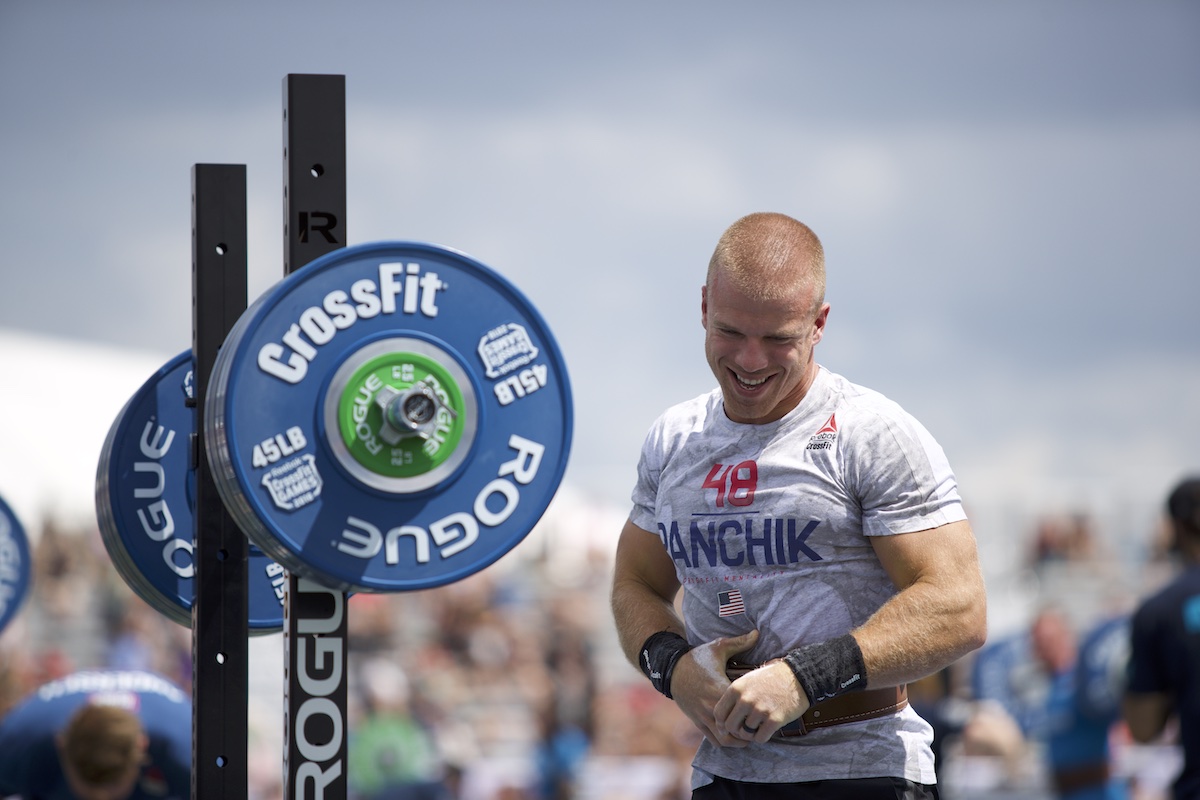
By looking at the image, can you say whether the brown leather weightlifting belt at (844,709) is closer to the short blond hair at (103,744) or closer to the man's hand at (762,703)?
the man's hand at (762,703)

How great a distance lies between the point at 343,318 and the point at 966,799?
6.82 metres

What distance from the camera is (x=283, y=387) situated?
237cm

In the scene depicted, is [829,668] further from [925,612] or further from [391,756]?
[391,756]

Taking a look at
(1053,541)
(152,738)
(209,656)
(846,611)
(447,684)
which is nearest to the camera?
(846,611)

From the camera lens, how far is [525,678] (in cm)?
1109

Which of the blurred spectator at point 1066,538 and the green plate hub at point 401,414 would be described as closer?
the green plate hub at point 401,414

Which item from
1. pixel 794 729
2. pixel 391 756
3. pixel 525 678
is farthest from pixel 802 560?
pixel 525 678

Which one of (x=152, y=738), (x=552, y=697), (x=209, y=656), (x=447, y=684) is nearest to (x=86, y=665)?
(x=447, y=684)

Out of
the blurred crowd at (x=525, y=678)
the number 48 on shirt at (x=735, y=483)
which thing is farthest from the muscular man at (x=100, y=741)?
the blurred crowd at (x=525, y=678)

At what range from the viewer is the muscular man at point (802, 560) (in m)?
2.38

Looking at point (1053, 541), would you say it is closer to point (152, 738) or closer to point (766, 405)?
point (152, 738)

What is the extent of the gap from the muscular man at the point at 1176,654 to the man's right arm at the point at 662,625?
7.57ft

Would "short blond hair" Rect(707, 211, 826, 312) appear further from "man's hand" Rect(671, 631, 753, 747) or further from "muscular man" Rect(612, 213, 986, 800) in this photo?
"man's hand" Rect(671, 631, 753, 747)

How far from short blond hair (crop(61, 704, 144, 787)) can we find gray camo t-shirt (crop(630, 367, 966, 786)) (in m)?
2.25
